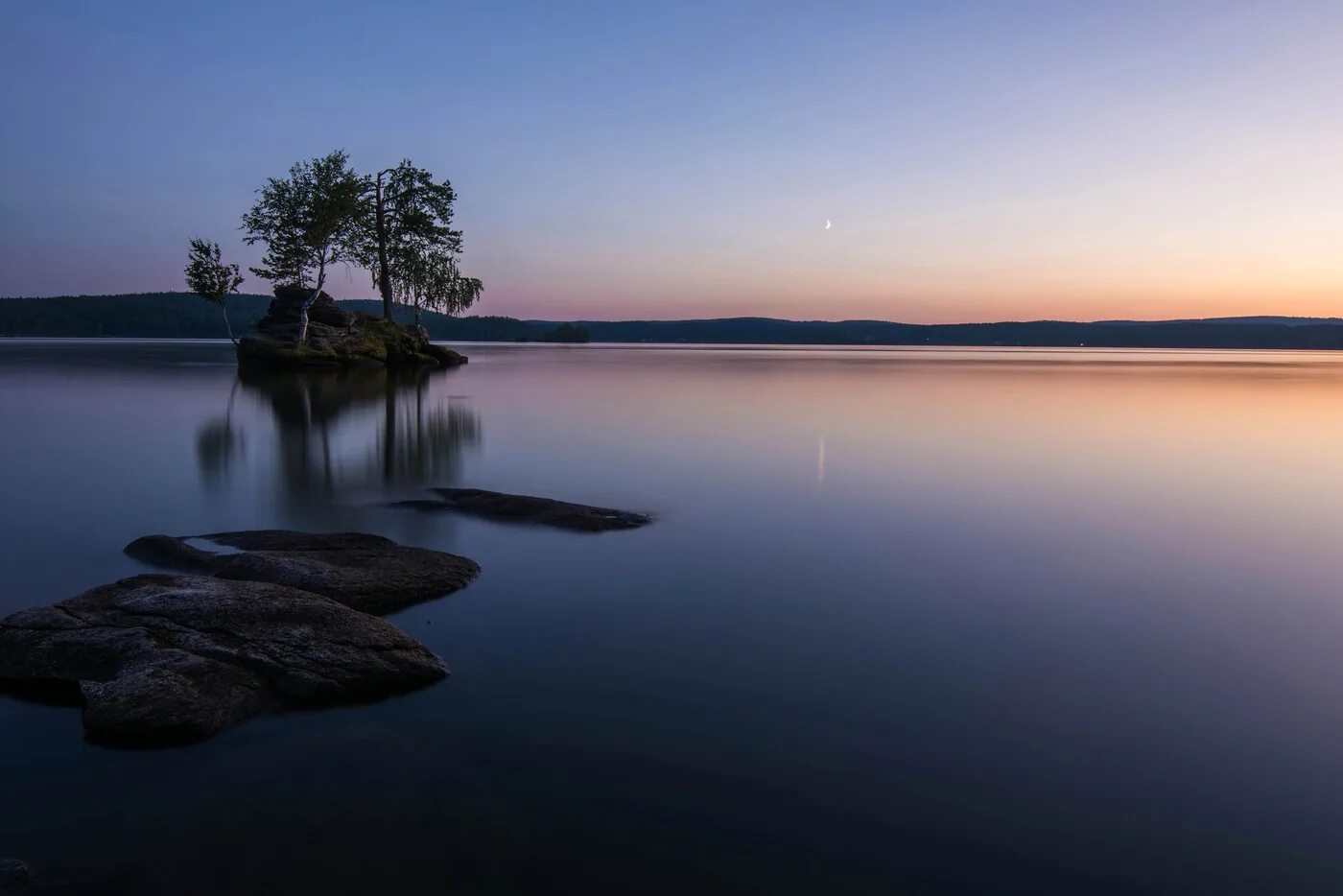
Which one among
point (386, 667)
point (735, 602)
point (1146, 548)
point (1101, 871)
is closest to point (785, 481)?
point (1146, 548)

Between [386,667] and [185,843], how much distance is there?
194 cm

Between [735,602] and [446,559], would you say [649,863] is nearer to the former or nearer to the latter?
[735,602]

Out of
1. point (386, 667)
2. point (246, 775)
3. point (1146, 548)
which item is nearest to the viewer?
point (246, 775)

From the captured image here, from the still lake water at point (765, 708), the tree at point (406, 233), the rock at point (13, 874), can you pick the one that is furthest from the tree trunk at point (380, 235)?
the rock at point (13, 874)

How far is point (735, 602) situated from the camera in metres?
8.21

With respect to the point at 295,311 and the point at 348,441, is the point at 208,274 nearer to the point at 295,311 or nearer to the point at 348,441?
the point at 295,311

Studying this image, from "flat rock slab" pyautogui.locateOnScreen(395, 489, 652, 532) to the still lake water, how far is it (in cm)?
53

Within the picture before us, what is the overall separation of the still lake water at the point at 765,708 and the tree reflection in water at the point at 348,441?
256mm

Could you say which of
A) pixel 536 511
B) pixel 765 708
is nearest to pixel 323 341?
pixel 536 511

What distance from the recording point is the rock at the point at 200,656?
5305mm

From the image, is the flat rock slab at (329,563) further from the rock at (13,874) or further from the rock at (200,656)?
the rock at (13,874)

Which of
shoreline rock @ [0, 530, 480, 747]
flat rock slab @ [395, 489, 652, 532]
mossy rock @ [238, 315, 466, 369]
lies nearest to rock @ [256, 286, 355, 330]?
mossy rock @ [238, 315, 466, 369]

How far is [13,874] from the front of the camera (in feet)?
12.6

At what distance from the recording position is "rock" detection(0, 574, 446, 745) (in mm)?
5305
